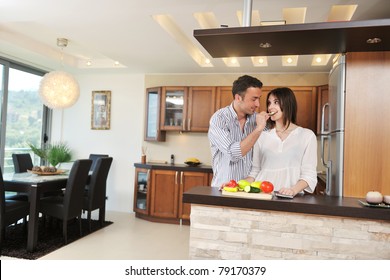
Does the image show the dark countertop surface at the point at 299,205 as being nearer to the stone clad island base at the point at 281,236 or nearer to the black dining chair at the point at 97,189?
the stone clad island base at the point at 281,236

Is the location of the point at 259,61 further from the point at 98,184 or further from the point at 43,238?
the point at 43,238

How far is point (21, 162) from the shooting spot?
16.0 feet

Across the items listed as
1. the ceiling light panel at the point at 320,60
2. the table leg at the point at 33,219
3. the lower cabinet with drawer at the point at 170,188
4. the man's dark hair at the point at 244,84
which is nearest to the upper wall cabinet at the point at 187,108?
the lower cabinet with drawer at the point at 170,188

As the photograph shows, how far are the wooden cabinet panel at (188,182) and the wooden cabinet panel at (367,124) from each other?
2.75m

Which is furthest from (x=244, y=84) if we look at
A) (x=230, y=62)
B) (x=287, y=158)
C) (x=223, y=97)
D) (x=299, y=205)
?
(x=223, y=97)

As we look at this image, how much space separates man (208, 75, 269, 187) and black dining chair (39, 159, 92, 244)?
2.18 meters

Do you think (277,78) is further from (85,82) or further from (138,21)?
(85,82)

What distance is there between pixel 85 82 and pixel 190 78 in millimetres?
2111

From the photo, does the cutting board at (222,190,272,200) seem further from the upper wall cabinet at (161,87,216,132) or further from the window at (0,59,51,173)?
the window at (0,59,51,173)

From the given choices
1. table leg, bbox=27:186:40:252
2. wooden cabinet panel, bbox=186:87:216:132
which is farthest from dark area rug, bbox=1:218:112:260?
wooden cabinet panel, bbox=186:87:216:132

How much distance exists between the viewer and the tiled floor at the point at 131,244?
3.70 meters

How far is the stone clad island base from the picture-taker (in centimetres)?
182

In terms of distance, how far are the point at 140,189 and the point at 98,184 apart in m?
0.99
